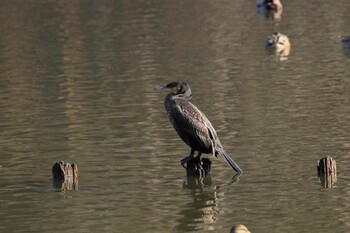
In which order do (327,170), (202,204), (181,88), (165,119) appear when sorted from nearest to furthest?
(202,204), (327,170), (181,88), (165,119)

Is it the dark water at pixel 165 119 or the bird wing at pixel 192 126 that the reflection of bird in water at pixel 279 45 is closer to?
the dark water at pixel 165 119

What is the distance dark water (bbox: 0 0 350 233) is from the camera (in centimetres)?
1316

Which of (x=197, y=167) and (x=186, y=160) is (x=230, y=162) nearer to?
(x=197, y=167)

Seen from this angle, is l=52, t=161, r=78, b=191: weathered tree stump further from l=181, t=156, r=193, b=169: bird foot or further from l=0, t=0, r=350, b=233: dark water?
l=181, t=156, r=193, b=169: bird foot

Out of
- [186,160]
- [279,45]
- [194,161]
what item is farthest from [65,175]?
[279,45]

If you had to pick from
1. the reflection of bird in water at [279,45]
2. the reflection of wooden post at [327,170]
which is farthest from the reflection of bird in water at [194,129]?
the reflection of bird in water at [279,45]

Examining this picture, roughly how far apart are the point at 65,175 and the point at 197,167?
1604 mm

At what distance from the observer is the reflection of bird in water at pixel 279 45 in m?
25.9

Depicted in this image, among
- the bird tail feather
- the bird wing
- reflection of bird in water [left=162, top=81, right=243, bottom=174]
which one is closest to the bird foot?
reflection of bird in water [left=162, top=81, right=243, bottom=174]

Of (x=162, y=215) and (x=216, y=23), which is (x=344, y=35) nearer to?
(x=216, y=23)

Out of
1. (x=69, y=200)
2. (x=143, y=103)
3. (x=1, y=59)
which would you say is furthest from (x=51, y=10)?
(x=69, y=200)

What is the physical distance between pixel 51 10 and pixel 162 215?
77.5 ft

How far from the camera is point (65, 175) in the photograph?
1455cm

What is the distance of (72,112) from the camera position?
779 inches
